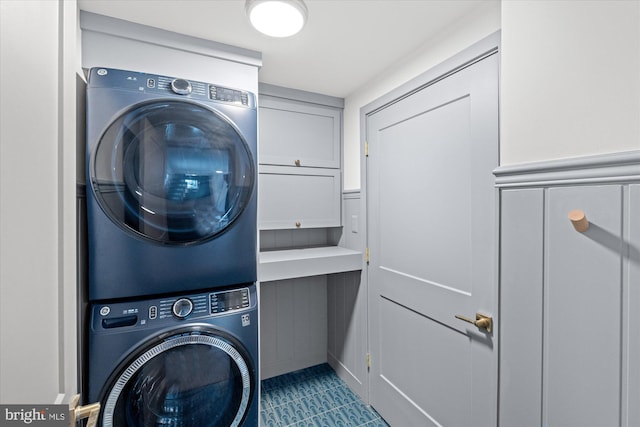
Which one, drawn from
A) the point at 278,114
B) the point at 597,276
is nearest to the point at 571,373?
the point at 597,276

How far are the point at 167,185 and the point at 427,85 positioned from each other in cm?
140

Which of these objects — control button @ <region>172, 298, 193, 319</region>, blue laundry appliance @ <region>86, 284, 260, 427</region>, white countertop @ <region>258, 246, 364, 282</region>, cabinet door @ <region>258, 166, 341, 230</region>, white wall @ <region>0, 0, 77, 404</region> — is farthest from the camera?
cabinet door @ <region>258, 166, 341, 230</region>

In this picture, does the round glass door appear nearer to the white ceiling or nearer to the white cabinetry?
the white ceiling

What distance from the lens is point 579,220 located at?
0.83 m

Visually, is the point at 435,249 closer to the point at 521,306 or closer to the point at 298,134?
the point at 521,306

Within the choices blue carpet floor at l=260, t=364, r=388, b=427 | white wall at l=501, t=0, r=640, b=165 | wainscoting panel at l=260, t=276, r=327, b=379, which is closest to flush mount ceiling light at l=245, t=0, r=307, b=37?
white wall at l=501, t=0, r=640, b=165

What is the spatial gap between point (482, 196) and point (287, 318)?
5.89 feet

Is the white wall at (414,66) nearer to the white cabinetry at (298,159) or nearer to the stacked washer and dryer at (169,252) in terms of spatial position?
the white cabinetry at (298,159)

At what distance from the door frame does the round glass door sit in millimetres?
983

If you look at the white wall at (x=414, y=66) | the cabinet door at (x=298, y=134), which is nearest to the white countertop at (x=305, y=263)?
the white wall at (x=414, y=66)

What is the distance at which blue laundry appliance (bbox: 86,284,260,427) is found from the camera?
1.12m

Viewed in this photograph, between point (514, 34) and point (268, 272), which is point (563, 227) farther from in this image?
point (268, 272)

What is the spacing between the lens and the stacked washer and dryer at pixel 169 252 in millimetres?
1158

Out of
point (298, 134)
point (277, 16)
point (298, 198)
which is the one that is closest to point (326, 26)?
point (277, 16)
